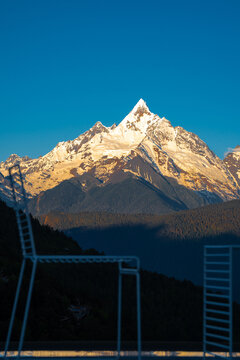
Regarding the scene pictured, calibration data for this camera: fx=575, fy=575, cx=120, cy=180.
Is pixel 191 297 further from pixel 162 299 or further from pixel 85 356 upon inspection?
pixel 85 356

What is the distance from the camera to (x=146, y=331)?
292 ft

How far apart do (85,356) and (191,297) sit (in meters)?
109

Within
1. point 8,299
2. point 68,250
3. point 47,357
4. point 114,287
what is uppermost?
point 68,250

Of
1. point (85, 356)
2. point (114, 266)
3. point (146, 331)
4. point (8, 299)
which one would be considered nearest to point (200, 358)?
point (85, 356)

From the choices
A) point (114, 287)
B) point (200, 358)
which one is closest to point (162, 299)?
point (114, 287)

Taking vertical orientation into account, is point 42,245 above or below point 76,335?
above

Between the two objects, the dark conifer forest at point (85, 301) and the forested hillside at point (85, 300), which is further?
the forested hillside at point (85, 300)

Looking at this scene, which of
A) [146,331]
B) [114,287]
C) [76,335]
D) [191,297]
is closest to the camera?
[76,335]

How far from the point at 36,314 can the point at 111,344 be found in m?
9.44

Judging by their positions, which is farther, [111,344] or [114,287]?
[114,287]

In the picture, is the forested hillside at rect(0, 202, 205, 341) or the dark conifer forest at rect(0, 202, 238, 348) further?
the forested hillside at rect(0, 202, 205, 341)

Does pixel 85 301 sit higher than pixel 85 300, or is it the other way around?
pixel 85 300

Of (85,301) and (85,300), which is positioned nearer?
(85,301)

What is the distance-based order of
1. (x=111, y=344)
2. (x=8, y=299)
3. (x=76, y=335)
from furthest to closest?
(x=76, y=335) → (x=8, y=299) → (x=111, y=344)
